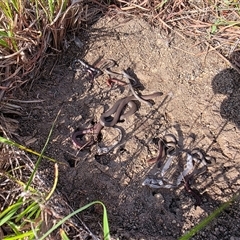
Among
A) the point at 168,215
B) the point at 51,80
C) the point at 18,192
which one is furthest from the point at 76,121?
the point at 168,215

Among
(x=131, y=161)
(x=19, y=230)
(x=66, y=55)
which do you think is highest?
(x=66, y=55)

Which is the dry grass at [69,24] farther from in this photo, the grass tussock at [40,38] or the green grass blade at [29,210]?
the green grass blade at [29,210]

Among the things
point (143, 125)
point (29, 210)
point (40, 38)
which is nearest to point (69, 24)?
point (40, 38)

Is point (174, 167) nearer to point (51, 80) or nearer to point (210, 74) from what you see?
point (210, 74)

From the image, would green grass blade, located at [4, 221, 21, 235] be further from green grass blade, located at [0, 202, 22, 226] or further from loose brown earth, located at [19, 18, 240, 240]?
loose brown earth, located at [19, 18, 240, 240]

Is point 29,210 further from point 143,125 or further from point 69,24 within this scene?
point 69,24

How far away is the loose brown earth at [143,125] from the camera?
2.95m

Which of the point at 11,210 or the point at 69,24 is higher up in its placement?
the point at 69,24

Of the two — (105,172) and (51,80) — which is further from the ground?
(51,80)

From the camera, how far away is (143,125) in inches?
133

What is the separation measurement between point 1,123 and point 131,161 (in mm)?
982

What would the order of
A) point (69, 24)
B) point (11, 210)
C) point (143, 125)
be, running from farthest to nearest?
point (69, 24), point (143, 125), point (11, 210)

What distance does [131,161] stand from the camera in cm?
320

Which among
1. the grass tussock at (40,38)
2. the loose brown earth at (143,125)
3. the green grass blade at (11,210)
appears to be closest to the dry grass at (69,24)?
the grass tussock at (40,38)
